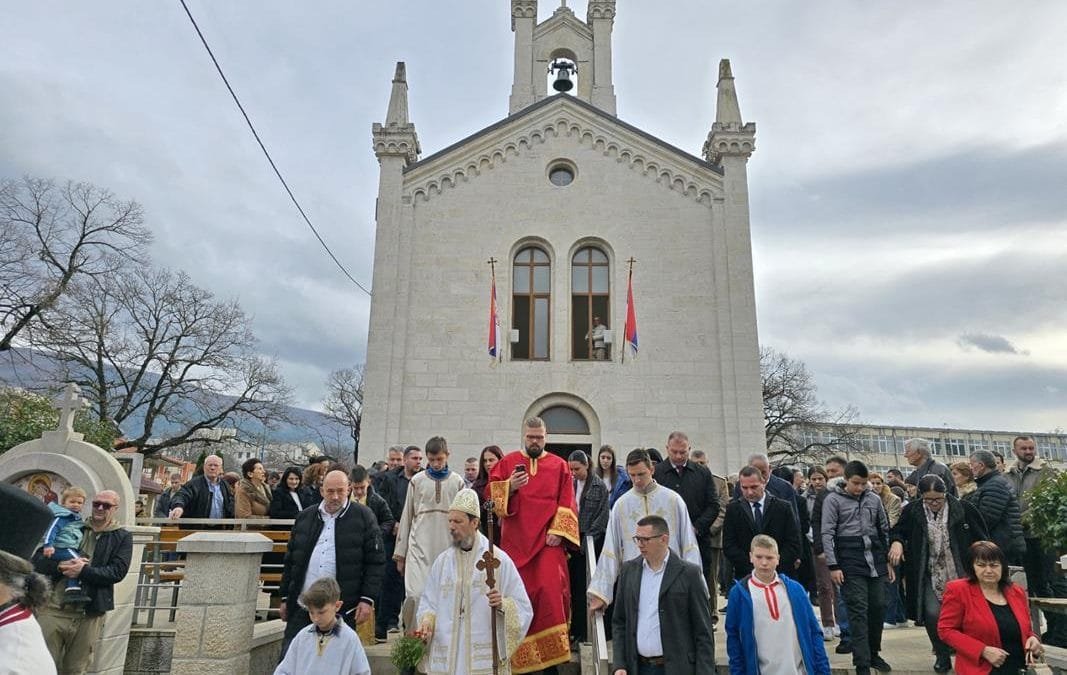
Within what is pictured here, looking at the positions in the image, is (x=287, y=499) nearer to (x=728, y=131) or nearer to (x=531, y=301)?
(x=531, y=301)

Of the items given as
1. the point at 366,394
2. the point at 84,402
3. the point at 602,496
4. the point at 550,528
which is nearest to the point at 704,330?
the point at 366,394

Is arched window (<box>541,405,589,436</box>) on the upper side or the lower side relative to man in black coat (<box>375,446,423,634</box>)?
upper

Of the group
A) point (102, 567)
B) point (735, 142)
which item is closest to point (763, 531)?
point (102, 567)

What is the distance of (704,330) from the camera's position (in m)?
17.1

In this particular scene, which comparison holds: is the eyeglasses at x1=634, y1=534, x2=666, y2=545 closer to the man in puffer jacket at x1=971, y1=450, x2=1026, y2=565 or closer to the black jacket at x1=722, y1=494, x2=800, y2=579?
the black jacket at x1=722, y1=494, x2=800, y2=579

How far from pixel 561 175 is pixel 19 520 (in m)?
16.5

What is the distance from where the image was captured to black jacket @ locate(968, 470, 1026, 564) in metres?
6.67

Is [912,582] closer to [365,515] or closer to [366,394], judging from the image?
[365,515]

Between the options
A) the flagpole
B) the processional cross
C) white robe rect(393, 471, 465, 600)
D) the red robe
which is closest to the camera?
the processional cross

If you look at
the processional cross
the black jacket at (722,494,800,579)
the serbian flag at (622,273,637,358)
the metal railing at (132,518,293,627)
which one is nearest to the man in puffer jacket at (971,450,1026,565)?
the black jacket at (722,494,800,579)

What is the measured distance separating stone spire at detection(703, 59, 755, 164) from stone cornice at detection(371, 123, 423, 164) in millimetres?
7859

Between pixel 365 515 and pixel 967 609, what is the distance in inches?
177

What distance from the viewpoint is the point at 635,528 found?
5.79 meters

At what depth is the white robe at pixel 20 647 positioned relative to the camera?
100 inches
